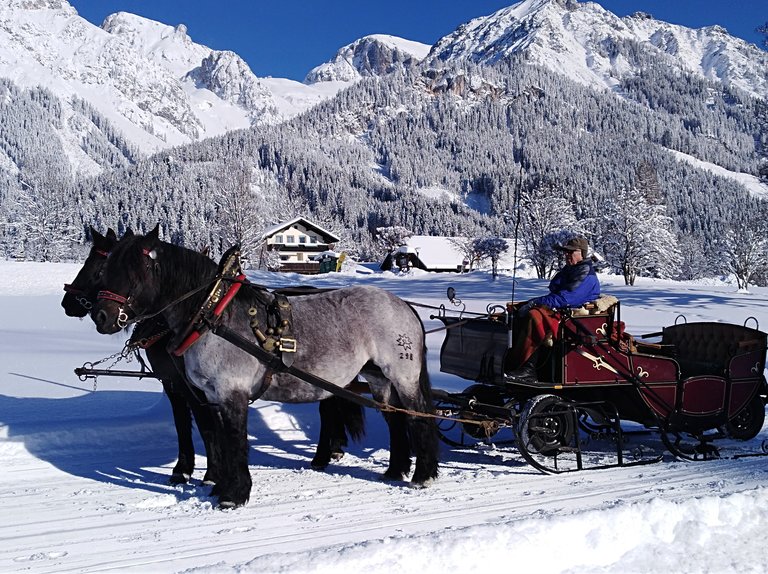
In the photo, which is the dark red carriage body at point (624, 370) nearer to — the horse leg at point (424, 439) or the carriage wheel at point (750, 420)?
the carriage wheel at point (750, 420)

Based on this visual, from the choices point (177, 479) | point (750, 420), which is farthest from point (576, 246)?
point (177, 479)

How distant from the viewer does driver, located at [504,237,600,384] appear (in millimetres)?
5809

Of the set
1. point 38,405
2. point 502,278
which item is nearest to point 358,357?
point 38,405

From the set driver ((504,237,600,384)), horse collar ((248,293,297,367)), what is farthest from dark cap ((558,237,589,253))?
horse collar ((248,293,297,367))

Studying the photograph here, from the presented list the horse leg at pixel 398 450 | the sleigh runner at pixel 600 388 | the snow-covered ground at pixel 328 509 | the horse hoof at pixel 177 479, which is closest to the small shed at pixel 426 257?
the sleigh runner at pixel 600 388

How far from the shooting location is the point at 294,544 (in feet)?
12.7

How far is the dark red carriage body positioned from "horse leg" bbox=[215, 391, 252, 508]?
2185 millimetres

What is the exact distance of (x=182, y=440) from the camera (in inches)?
217

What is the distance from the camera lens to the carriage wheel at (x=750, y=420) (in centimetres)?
659

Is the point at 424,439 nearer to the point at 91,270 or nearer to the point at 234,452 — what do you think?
the point at 234,452

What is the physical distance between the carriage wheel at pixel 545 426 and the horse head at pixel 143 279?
9.40 feet

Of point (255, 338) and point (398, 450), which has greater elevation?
point (255, 338)

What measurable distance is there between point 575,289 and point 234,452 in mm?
3313

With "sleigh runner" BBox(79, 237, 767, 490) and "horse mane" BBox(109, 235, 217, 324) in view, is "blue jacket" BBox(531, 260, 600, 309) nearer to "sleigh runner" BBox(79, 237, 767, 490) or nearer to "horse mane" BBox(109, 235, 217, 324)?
"sleigh runner" BBox(79, 237, 767, 490)
